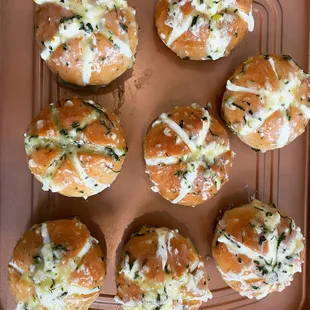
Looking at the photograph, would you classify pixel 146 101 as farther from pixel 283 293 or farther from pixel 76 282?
pixel 283 293

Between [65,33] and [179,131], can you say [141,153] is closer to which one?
[179,131]

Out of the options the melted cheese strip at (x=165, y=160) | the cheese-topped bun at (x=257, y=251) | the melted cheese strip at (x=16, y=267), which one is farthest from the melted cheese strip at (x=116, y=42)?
the melted cheese strip at (x=16, y=267)

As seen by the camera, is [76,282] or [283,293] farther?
[283,293]

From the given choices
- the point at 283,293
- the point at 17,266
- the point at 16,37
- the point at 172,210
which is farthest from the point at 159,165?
the point at 283,293

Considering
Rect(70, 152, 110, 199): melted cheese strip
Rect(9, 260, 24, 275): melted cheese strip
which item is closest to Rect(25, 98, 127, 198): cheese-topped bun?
Rect(70, 152, 110, 199): melted cheese strip

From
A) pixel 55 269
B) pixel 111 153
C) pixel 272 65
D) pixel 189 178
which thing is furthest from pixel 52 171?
pixel 272 65

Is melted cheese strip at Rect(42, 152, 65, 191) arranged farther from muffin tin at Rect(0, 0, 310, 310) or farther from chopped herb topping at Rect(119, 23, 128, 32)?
chopped herb topping at Rect(119, 23, 128, 32)
